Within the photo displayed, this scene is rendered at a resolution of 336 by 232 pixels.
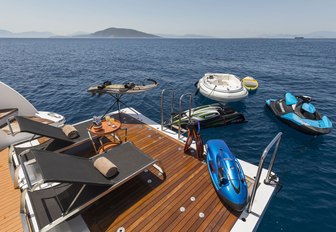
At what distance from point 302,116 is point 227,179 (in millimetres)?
10694

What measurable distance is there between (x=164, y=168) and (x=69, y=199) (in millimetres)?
3037

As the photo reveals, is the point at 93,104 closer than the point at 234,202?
No

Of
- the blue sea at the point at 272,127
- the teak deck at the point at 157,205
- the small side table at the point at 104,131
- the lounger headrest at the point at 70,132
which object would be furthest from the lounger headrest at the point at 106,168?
the blue sea at the point at 272,127

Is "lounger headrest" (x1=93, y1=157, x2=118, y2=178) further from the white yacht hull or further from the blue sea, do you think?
the blue sea

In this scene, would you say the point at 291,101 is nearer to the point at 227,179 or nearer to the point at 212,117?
the point at 212,117

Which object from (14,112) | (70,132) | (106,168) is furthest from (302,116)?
(14,112)

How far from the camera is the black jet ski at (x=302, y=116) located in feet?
36.3

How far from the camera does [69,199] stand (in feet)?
14.0

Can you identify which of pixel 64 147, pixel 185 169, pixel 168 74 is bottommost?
pixel 168 74

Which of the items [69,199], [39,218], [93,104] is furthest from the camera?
[93,104]

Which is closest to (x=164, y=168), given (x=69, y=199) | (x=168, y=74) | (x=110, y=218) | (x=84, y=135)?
(x=110, y=218)

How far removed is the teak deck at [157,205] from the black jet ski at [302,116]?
938 cm

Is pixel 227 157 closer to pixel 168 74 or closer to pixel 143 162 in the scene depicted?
pixel 143 162

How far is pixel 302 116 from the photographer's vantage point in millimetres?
12055
